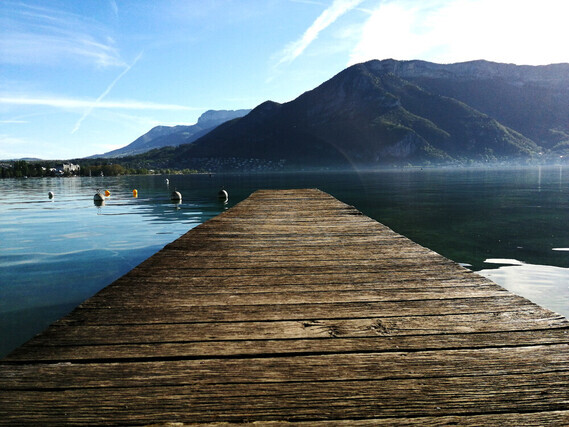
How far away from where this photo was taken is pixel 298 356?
2.62 meters

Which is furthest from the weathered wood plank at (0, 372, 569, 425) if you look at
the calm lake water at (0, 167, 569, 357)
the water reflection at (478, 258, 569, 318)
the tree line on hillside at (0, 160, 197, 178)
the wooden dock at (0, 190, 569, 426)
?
the tree line on hillside at (0, 160, 197, 178)

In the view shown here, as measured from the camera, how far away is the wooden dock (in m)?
2.07

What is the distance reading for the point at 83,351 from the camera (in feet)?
8.86

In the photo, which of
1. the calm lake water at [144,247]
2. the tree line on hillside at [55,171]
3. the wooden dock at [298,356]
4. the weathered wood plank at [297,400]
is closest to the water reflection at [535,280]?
the calm lake water at [144,247]

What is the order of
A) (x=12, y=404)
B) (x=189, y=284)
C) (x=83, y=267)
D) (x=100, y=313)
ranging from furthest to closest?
(x=83, y=267) → (x=189, y=284) → (x=100, y=313) → (x=12, y=404)

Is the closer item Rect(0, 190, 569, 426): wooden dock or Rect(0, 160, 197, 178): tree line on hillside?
Rect(0, 190, 569, 426): wooden dock

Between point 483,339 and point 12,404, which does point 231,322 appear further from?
point 483,339

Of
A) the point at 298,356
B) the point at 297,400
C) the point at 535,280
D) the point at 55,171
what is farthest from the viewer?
the point at 55,171

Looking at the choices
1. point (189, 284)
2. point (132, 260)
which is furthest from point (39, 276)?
point (189, 284)

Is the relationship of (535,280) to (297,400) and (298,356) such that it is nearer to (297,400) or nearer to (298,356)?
(298,356)

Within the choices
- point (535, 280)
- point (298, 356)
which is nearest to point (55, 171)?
point (535, 280)

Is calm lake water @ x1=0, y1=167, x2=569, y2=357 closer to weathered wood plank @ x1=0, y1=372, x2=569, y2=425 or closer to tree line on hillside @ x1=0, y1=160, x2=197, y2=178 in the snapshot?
weathered wood plank @ x1=0, y1=372, x2=569, y2=425

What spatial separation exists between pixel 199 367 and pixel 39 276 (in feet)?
39.3

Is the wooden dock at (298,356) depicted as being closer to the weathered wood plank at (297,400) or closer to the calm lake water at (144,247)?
the weathered wood plank at (297,400)
